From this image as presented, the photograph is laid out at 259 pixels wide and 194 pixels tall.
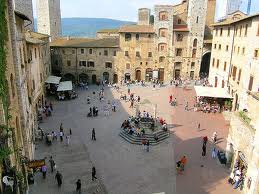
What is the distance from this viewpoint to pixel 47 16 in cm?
5325

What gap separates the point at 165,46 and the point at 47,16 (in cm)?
2394

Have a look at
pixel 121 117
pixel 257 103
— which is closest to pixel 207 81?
pixel 121 117

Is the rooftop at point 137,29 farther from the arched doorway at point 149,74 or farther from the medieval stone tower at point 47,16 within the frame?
the medieval stone tower at point 47,16

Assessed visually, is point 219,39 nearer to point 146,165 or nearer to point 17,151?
point 146,165

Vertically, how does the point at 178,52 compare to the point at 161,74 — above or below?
above

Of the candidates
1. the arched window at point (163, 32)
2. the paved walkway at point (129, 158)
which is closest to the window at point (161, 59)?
the arched window at point (163, 32)

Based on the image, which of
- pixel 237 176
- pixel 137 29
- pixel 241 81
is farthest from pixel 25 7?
pixel 237 176

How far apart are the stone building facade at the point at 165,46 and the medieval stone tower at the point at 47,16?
782 centimetres

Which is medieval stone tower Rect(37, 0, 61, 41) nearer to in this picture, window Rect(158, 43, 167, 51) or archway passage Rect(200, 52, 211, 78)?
window Rect(158, 43, 167, 51)

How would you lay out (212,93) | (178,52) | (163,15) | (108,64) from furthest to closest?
(108,64) < (178,52) < (163,15) < (212,93)

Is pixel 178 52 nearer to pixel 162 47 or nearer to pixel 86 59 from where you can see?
pixel 162 47

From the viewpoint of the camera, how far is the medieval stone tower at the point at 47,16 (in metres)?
52.8

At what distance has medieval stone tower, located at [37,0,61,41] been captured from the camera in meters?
52.8

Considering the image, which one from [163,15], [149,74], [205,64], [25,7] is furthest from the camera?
[205,64]
